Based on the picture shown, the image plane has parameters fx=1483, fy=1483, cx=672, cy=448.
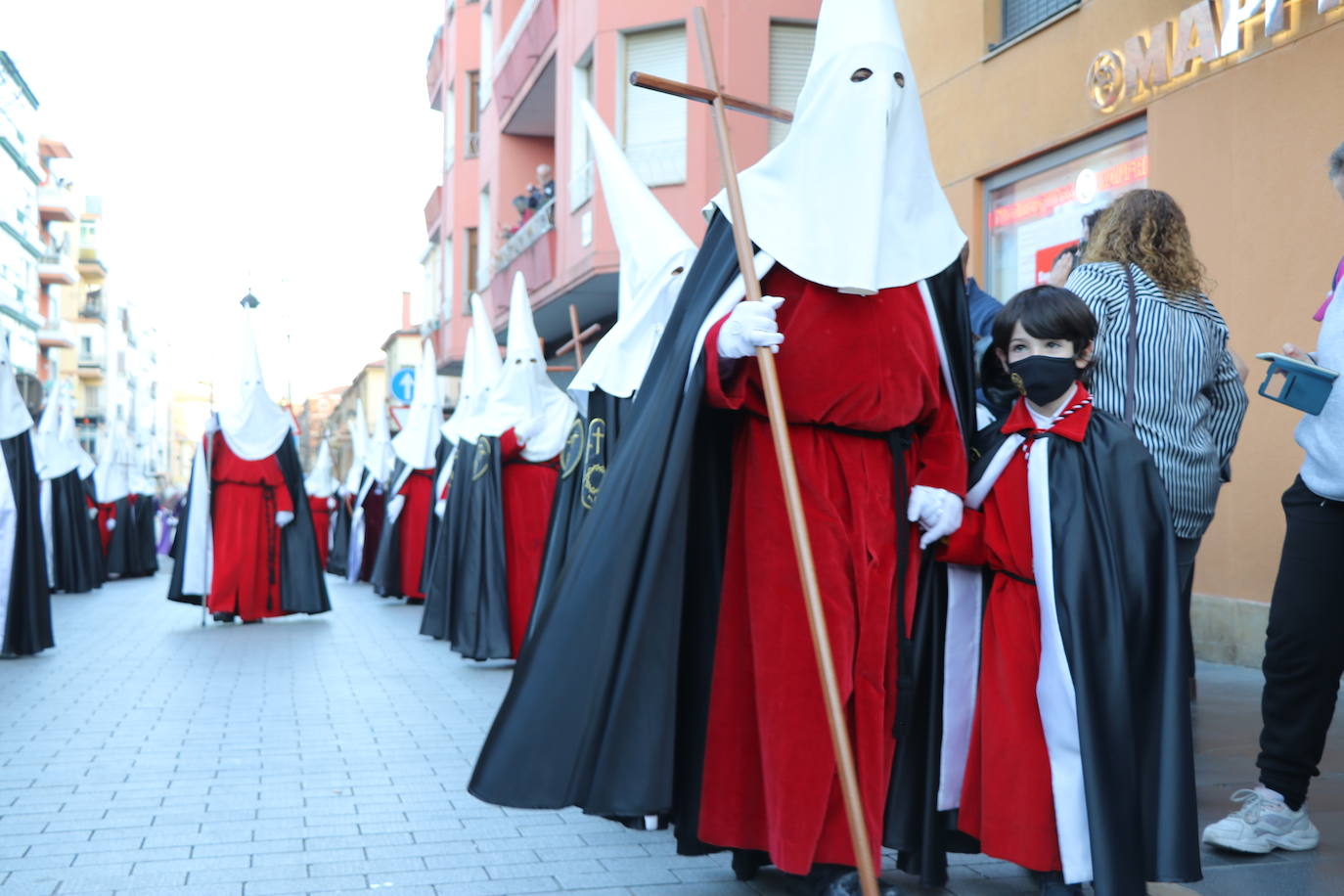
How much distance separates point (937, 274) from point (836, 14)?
2.59ft

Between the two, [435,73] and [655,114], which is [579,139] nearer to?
[655,114]

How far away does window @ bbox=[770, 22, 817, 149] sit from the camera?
64.0 feet

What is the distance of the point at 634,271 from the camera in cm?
689

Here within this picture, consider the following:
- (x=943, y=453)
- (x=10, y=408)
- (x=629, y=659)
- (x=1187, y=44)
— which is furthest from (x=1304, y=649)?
(x=10, y=408)

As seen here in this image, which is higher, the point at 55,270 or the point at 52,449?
the point at 55,270

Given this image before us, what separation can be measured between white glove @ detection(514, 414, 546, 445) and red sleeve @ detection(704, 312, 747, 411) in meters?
7.07

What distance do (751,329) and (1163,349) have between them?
1.54 metres

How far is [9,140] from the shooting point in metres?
64.5

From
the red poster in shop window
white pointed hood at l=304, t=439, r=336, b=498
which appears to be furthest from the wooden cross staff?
white pointed hood at l=304, t=439, r=336, b=498

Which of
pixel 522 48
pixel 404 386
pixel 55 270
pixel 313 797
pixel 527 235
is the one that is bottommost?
pixel 313 797

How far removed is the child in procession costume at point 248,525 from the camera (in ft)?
47.9

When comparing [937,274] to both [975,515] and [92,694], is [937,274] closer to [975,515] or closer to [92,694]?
[975,515]

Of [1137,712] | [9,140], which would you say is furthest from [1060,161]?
[9,140]

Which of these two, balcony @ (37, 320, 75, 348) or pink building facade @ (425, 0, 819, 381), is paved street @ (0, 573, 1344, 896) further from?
balcony @ (37, 320, 75, 348)
